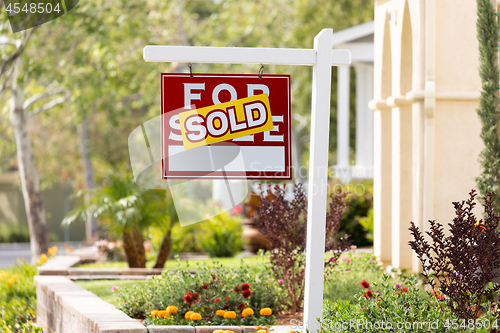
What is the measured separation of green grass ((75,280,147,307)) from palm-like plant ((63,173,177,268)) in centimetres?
95

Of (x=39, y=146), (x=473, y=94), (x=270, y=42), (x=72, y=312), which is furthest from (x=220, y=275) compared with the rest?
(x=39, y=146)

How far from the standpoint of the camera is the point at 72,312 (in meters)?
5.29

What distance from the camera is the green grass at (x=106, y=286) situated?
6.29 m

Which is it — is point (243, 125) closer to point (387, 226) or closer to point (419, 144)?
point (419, 144)

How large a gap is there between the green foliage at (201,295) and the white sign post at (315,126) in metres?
0.95

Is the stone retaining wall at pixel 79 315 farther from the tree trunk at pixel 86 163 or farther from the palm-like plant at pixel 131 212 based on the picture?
the tree trunk at pixel 86 163

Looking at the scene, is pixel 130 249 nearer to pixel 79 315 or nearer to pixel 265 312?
pixel 79 315

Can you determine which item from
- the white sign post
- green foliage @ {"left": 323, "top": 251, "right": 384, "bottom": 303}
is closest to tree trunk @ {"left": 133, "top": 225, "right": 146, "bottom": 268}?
green foliage @ {"left": 323, "top": 251, "right": 384, "bottom": 303}

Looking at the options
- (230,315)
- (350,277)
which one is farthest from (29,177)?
(230,315)

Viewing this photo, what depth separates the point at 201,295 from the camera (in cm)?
526

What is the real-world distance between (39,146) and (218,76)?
20.2 metres

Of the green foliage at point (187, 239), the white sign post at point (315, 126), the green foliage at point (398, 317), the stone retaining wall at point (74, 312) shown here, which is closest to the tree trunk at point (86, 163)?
the green foliage at point (187, 239)

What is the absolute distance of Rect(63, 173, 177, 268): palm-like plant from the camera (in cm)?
829

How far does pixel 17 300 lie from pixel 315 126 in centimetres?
550
